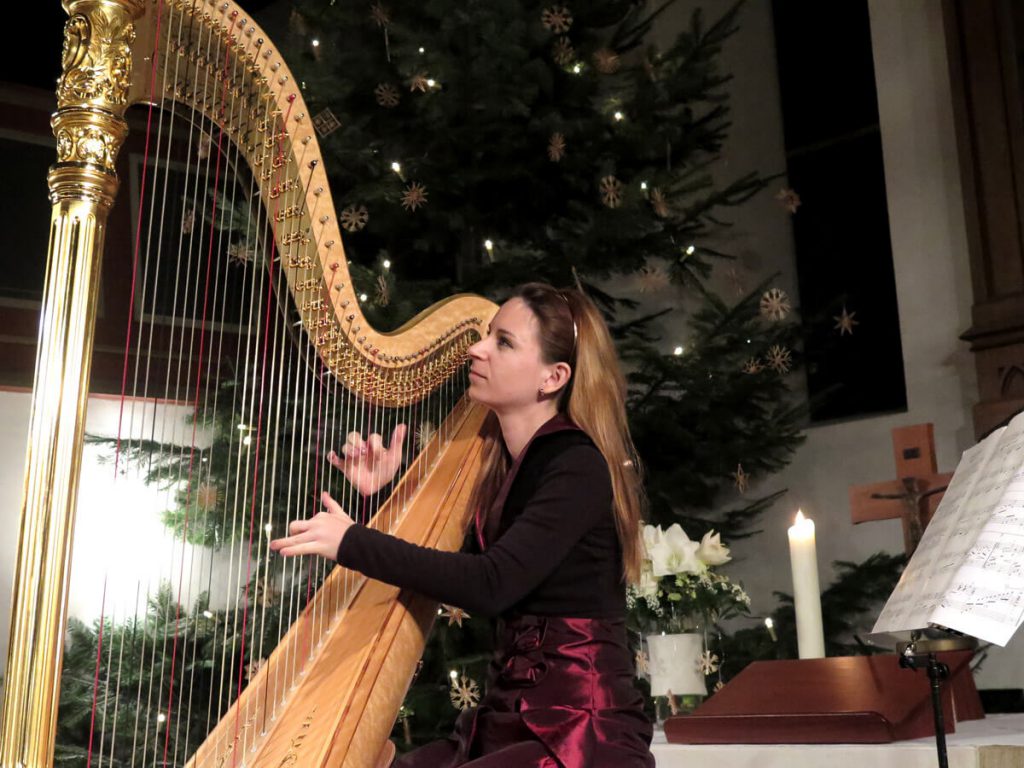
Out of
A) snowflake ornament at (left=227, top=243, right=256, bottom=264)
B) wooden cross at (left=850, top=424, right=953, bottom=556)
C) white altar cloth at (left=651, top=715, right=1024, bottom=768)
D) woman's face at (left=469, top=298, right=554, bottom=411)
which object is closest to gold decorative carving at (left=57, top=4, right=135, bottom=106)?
snowflake ornament at (left=227, top=243, right=256, bottom=264)

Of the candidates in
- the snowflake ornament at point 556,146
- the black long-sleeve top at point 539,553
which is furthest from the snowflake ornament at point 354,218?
the black long-sleeve top at point 539,553

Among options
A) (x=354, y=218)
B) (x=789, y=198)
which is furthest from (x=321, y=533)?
(x=789, y=198)

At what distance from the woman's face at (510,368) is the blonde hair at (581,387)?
0.07 feet

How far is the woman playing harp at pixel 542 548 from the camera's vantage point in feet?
5.57

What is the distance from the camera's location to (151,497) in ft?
10.9

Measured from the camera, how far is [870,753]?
1736 mm

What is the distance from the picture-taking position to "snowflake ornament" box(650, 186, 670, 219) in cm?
354

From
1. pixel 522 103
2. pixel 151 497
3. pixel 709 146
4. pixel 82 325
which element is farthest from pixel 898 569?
pixel 82 325

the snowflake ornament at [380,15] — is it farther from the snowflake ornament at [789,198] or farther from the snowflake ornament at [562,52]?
the snowflake ornament at [789,198]

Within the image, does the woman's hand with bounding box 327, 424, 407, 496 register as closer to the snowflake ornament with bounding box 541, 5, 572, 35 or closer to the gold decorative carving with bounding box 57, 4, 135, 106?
the gold decorative carving with bounding box 57, 4, 135, 106

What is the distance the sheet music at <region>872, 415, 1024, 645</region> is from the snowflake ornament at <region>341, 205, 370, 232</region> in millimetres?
2162

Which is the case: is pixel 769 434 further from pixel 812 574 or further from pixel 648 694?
pixel 812 574

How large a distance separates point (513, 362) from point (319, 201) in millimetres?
483

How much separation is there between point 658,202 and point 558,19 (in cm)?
68
